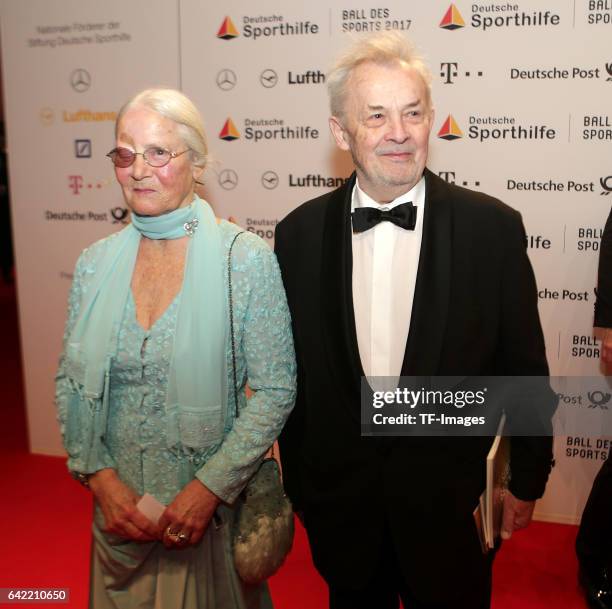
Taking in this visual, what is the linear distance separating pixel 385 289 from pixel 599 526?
1.74 meters

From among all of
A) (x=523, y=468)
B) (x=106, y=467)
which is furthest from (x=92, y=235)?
(x=523, y=468)

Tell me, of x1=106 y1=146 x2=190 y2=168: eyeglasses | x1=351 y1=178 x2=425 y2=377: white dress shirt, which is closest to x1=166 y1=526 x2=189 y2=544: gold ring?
x1=351 y1=178 x2=425 y2=377: white dress shirt

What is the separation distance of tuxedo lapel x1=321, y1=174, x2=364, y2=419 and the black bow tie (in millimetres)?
44

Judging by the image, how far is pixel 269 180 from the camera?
12.6ft

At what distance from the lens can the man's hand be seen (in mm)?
1923

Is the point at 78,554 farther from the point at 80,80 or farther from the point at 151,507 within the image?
the point at 80,80

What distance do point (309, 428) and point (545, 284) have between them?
2071 millimetres

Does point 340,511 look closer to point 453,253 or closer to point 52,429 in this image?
point 453,253

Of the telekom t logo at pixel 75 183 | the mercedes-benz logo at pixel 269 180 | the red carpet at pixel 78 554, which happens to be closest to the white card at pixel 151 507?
the red carpet at pixel 78 554

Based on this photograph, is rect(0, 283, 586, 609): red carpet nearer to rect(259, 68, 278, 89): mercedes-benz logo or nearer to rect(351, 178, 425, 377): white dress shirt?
rect(351, 178, 425, 377): white dress shirt

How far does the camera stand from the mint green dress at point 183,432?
1801 mm

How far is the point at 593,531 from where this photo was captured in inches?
112

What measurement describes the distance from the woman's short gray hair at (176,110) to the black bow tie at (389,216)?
496 millimetres

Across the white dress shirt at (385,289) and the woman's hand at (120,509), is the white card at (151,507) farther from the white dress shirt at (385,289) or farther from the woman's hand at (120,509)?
the white dress shirt at (385,289)
